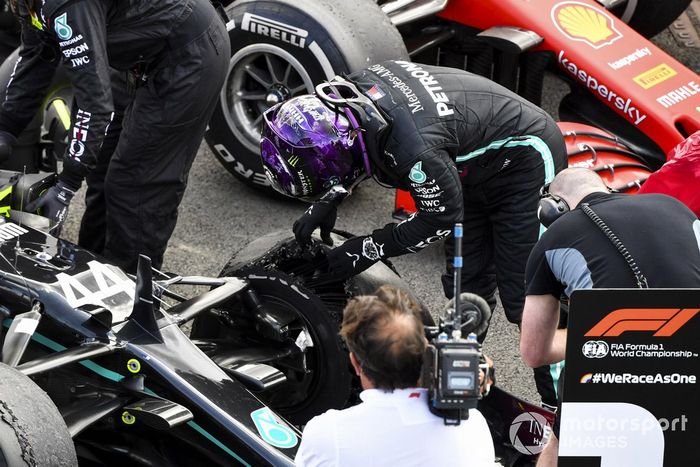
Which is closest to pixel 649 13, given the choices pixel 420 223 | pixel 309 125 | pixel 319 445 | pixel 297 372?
pixel 420 223

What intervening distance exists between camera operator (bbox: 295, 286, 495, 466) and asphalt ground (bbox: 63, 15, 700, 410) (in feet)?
8.17

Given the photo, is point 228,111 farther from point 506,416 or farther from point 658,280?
point 658,280

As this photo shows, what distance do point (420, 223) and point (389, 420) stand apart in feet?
5.34

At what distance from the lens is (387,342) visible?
2.62 metres

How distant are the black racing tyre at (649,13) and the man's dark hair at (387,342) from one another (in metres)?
5.48

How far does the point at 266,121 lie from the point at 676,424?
1921 millimetres

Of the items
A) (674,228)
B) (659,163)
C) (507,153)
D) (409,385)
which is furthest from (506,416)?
(659,163)

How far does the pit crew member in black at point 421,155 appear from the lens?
4.05 m

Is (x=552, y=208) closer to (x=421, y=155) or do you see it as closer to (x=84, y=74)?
(x=421, y=155)

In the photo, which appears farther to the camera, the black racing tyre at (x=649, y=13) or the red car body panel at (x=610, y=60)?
the black racing tyre at (x=649, y=13)

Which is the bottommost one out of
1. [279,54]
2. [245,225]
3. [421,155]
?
[245,225]

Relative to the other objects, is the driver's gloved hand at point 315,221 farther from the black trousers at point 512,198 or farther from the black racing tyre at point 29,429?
the black racing tyre at point 29,429

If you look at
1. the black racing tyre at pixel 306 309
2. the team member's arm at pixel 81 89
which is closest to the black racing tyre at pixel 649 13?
the black racing tyre at pixel 306 309

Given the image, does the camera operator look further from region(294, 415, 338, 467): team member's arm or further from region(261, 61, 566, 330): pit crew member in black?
region(261, 61, 566, 330): pit crew member in black
